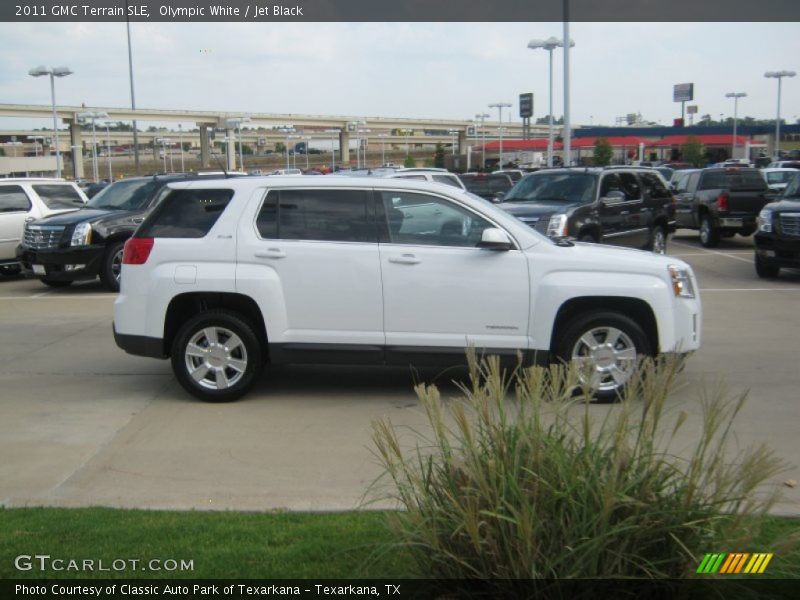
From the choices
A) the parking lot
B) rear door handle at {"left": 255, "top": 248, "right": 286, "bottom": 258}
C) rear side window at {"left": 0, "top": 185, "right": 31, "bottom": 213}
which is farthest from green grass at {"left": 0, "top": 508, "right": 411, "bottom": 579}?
rear side window at {"left": 0, "top": 185, "right": 31, "bottom": 213}

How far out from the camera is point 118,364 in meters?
9.80

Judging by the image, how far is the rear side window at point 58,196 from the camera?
18859 millimetres

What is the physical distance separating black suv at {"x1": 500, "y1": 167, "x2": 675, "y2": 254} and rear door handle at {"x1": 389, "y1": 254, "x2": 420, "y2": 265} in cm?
748

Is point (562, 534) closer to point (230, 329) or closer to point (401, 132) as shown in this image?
point (230, 329)

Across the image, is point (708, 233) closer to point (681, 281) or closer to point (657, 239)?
point (657, 239)

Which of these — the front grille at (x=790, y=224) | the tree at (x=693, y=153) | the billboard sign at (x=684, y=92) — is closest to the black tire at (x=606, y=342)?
the front grille at (x=790, y=224)

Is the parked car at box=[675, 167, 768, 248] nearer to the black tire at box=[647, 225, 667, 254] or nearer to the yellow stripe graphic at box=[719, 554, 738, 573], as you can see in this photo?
the black tire at box=[647, 225, 667, 254]

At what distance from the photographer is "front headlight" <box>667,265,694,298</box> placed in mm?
7883

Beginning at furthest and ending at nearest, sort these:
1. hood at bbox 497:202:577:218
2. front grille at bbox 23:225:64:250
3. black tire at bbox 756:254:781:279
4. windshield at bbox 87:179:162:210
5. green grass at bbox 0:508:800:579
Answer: windshield at bbox 87:179:162:210
black tire at bbox 756:254:781:279
front grille at bbox 23:225:64:250
hood at bbox 497:202:577:218
green grass at bbox 0:508:800:579

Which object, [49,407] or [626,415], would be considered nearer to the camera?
[626,415]

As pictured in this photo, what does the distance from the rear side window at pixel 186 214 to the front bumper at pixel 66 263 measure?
7.73 m

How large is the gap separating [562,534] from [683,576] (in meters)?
0.49

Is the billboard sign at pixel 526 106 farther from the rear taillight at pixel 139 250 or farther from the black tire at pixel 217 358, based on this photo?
the black tire at pixel 217 358

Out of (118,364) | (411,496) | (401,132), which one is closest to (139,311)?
(118,364)
